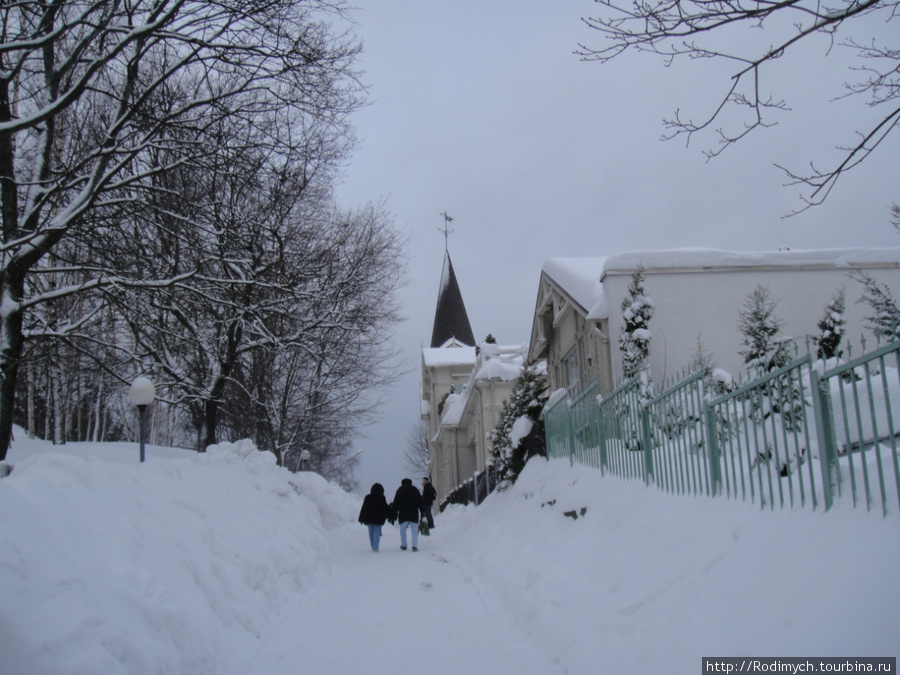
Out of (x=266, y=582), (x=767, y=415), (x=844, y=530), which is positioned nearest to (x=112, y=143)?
(x=266, y=582)

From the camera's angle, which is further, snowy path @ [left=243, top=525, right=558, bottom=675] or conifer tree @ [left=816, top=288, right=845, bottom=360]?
conifer tree @ [left=816, top=288, right=845, bottom=360]

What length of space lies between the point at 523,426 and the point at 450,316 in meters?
49.2

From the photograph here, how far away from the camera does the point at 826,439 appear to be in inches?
200

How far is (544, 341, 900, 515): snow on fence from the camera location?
4.76 m

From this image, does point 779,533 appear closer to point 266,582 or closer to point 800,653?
point 800,653

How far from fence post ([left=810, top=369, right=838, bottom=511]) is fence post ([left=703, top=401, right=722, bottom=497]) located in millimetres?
1739

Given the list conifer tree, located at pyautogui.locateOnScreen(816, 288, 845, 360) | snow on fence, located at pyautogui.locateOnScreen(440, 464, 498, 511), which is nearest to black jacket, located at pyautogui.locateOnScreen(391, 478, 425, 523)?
snow on fence, located at pyautogui.locateOnScreen(440, 464, 498, 511)

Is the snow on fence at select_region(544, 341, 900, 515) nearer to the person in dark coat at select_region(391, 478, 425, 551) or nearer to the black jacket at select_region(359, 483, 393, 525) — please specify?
the person in dark coat at select_region(391, 478, 425, 551)

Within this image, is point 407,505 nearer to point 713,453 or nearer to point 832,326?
point 832,326

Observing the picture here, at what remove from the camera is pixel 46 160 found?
1203 cm

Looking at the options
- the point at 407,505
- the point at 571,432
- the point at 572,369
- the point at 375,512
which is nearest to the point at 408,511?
the point at 407,505

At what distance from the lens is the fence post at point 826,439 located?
16.5ft

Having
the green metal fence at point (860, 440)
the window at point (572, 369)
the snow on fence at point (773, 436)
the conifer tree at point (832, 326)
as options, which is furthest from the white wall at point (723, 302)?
the green metal fence at point (860, 440)

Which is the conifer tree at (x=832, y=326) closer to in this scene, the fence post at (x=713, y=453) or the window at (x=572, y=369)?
the window at (x=572, y=369)
